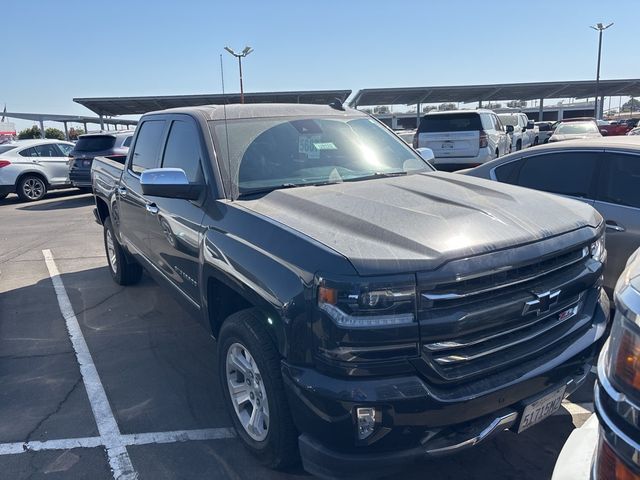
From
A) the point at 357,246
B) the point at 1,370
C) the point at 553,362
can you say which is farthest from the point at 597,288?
the point at 1,370

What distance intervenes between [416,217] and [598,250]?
115cm

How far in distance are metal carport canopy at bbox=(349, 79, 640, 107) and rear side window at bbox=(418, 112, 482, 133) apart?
29561 mm

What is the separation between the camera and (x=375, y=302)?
2.22 m

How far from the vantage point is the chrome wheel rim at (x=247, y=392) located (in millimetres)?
2803

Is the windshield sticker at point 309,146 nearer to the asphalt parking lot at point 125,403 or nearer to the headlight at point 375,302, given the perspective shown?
the headlight at point 375,302

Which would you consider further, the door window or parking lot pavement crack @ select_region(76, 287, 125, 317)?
parking lot pavement crack @ select_region(76, 287, 125, 317)

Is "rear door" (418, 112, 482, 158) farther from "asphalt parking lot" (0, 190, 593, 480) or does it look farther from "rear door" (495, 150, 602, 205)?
"asphalt parking lot" (0, 190, 593, 480)

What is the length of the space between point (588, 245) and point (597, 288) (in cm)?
29

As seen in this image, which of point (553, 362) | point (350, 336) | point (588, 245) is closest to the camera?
point (350, 336)

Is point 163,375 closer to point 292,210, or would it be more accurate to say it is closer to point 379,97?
point 292,210

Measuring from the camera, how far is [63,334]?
5031 millimetres

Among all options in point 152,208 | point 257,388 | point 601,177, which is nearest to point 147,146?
point 152,208

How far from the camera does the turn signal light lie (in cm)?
135

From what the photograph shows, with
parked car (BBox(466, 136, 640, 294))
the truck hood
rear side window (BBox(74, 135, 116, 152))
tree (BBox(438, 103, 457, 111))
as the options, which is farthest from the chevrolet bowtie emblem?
tree (BBox(438, 103, 457, 111))
